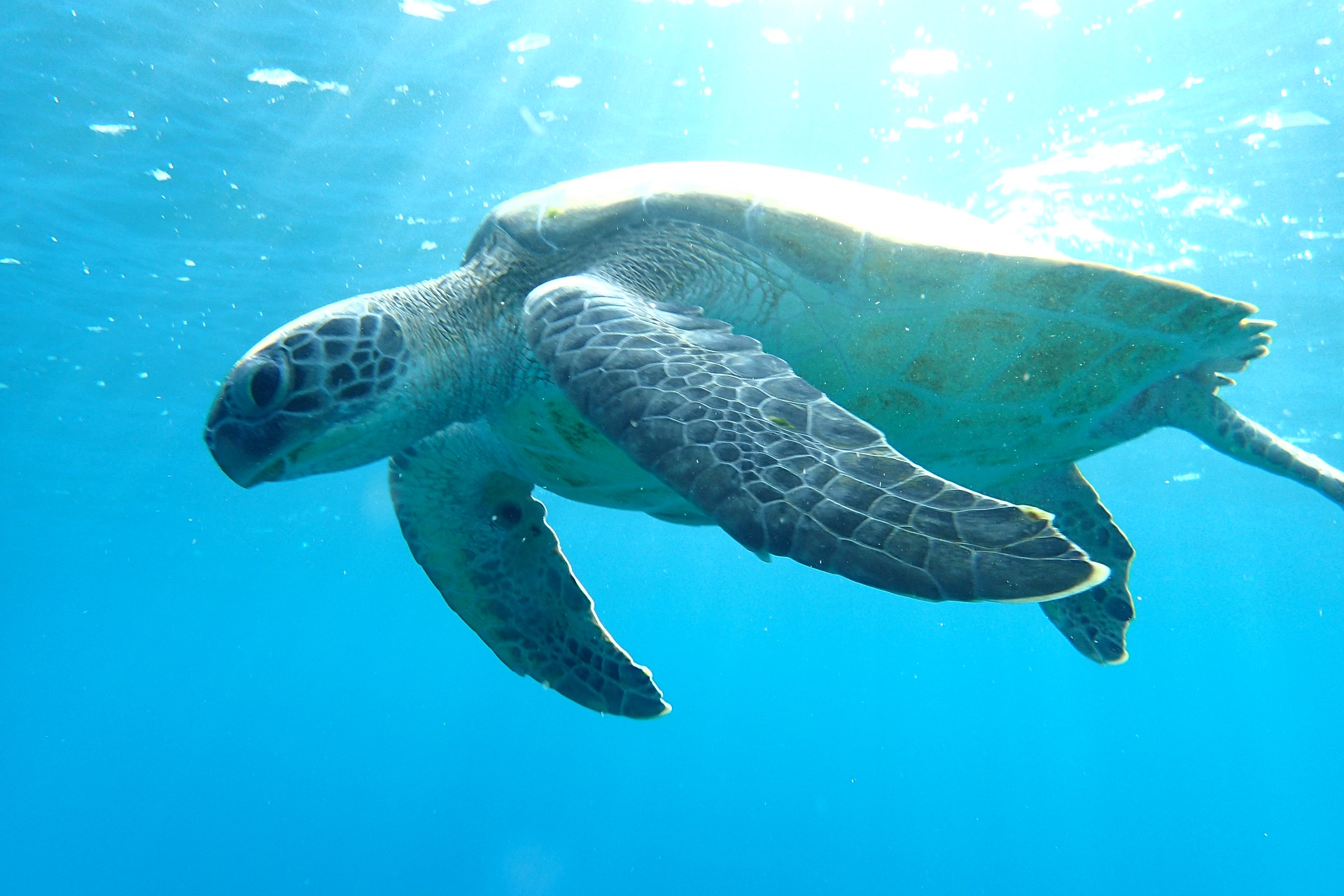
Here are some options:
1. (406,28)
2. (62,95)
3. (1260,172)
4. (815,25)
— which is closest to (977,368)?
(815,25)

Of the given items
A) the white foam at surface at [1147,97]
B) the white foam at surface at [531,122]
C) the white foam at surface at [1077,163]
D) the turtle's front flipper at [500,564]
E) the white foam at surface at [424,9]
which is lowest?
the turtle's front flipper at [500,564]

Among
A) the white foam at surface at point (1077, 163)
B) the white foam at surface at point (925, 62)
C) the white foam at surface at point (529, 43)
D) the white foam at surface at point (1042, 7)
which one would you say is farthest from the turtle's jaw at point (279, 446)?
the white foam at surface at point (1077, 163)

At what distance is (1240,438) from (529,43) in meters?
7.96

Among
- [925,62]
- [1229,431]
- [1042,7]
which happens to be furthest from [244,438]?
[1042,7]

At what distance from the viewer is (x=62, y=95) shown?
8.47 m

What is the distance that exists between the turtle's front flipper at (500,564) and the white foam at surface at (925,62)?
7.48m

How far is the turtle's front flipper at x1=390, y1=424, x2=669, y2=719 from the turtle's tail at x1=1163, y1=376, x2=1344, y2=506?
2995 mm

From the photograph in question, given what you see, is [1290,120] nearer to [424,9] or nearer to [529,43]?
[529,43]

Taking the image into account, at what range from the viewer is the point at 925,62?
341 inches

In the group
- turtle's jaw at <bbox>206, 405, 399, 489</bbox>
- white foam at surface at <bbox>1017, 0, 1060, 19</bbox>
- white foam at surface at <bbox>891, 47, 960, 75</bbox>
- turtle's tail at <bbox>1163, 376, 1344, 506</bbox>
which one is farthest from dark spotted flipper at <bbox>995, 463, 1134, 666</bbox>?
white foam at surface at <bbox>891, 47, 960, 75</bbox>

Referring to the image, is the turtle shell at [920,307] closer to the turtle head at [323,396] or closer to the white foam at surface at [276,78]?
the turtle head at [323,396]

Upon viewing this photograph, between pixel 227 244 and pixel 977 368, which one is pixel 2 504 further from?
pixel 977 368

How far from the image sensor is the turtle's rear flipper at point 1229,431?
3643 millimetres

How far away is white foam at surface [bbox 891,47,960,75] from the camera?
852 centimetres
